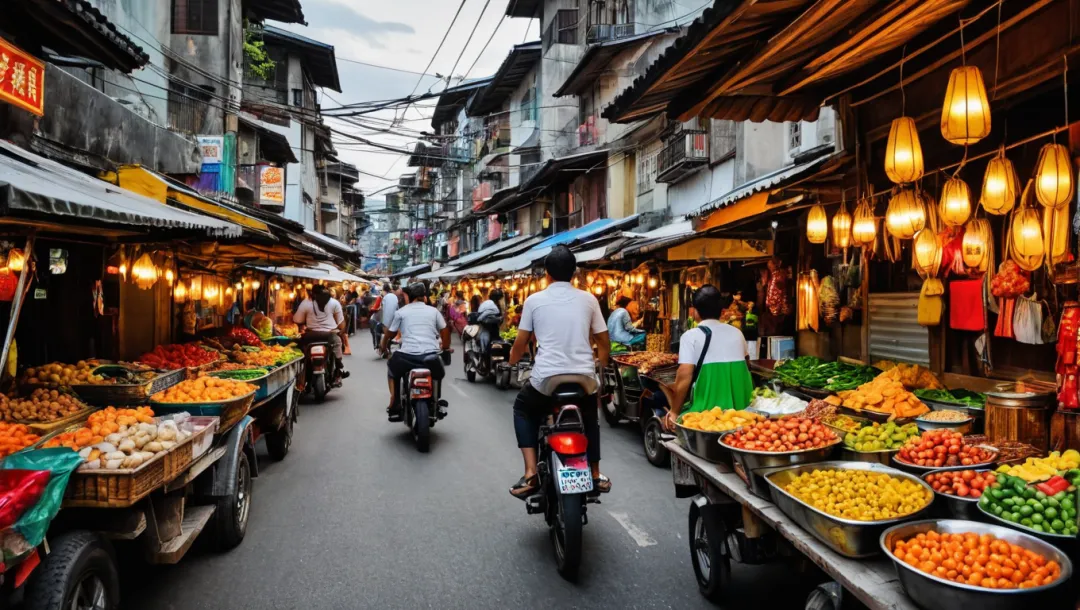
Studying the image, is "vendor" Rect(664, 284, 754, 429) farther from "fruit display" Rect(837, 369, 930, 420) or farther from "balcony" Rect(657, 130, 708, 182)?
"balcony" Rect(657, 130, 708, 182)

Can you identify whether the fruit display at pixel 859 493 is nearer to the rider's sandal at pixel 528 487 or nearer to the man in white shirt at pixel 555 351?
the man in white shirt at pixel 555 351

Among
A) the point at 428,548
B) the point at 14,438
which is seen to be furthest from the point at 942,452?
the point at 14,438

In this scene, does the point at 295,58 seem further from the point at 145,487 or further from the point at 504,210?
the point at 145,487

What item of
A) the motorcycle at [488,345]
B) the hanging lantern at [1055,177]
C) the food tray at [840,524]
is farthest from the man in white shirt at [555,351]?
the motorcycle at [488,345]

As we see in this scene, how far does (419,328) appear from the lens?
9.33m

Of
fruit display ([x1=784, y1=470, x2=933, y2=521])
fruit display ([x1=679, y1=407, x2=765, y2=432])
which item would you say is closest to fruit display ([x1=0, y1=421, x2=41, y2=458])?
fruit display ([x1=679, y1=407, x2=765, y2=432])

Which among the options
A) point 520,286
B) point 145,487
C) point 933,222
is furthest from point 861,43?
point 520,286

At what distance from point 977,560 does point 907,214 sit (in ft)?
14.1

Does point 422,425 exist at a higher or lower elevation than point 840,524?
lower

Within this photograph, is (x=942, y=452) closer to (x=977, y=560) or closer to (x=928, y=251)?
(x=977, y=560)

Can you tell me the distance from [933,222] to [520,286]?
1965 centimetres

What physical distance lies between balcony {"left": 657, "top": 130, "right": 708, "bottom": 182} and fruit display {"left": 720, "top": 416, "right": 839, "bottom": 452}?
43.3 feet

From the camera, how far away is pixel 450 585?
464 centimetres

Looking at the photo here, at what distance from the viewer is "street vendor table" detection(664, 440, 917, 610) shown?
2.94 meters
